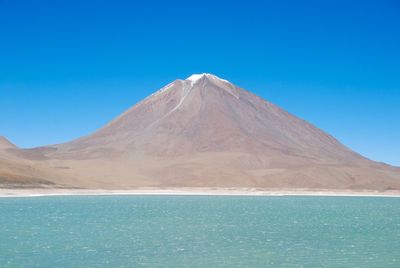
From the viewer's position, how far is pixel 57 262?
25.6 m

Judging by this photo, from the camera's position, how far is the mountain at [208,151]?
12444 centimetres

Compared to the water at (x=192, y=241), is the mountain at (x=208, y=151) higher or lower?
higher

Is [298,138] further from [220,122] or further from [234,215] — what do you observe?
[234,215]

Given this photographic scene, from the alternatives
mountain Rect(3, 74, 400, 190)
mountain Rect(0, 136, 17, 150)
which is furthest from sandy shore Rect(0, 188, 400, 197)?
mountain Rect(0, 136, 17, 150)

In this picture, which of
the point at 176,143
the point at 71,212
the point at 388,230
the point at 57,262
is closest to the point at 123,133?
the point at 176,143

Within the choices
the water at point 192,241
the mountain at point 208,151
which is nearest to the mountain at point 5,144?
the mountain at point 208,151

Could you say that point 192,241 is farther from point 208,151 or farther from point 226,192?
point 208,151

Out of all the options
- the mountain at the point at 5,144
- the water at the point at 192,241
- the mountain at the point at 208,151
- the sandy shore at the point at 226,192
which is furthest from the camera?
the mountain at the point at 5,144

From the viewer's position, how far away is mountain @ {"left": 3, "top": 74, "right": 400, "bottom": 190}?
408ft

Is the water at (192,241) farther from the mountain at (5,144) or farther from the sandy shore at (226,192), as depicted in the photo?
the mountain at (5,144)

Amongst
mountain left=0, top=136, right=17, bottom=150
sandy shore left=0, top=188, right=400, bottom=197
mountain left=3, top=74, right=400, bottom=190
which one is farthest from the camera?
mountain left=0, top=136, right=17, bottom=150

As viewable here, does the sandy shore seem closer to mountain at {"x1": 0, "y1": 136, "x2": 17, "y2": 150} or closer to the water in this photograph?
the water

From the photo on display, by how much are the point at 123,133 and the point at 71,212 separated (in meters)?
121

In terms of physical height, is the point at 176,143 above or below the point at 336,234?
above
